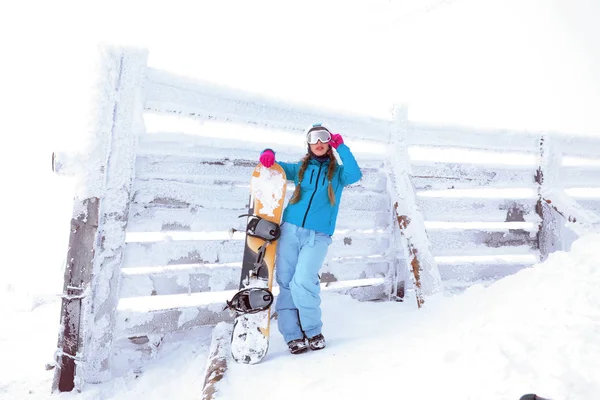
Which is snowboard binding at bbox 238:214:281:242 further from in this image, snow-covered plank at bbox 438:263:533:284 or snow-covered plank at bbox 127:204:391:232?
snow-covered plank at bbox 438:263:533:284

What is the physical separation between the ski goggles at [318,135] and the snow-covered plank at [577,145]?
3.38 m

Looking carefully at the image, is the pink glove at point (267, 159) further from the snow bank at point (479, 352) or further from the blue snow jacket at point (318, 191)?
the snow bank at point (479, 352)

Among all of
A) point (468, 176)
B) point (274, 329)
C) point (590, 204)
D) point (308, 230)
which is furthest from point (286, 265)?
point (590, 204)

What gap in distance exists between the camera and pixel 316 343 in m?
2.68

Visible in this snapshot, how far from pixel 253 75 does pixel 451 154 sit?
127 feet

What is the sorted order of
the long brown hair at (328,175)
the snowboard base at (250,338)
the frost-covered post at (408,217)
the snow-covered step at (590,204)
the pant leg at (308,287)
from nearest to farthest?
the snowboard base at (250,338)
the pant leg at (308,287)
the long brown hair at (328,175)
the frost-covered post at (408,217)
the snow-covered step at (590,204)

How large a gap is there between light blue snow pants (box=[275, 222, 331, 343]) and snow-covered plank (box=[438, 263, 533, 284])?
6.71 feet

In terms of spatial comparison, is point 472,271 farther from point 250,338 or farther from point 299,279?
point 250,338

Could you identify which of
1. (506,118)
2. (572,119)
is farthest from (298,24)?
(572,119)

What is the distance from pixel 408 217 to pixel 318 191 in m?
1.37

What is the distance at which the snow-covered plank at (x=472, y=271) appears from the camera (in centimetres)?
429

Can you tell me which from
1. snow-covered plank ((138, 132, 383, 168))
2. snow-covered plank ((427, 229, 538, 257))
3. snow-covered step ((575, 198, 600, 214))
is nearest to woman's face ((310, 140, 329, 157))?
snow-covered plank ((138, 132, 383, 168))

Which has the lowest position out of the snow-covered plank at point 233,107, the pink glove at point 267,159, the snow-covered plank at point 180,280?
the snow-covered plank at point 180,280

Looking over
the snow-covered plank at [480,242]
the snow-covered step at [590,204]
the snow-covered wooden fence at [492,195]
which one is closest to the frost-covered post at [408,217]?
the snow-covered wooden fence at [492,195]
